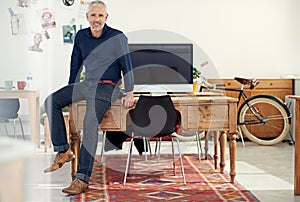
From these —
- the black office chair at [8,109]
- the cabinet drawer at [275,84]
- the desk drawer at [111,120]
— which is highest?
the cabinet drawer at [275,84]

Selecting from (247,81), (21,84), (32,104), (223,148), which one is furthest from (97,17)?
(247,81)

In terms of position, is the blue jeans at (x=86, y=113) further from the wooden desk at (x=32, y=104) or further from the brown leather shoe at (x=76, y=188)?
the wooden desk at (x=32, y=104)

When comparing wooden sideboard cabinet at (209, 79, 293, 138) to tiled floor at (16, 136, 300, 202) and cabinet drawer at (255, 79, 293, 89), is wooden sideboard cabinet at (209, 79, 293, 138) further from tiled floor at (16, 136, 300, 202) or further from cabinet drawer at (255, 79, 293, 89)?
tiled floor at (16, 136, 300, 202)

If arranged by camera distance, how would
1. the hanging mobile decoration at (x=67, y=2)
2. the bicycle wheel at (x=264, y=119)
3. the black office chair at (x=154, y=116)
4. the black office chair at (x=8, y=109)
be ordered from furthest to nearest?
the hanging mobile decoration at (x=67, y=2) → the bicycle wheel at (x=264, y=119) → the black office chair at (x=8, y=109) → the black office chair at (x=154, y=116)

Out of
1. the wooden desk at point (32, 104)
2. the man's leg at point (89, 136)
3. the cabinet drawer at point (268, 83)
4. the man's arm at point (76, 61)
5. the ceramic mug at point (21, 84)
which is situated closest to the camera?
the man's leg at point (89, 136)

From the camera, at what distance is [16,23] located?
611 cm

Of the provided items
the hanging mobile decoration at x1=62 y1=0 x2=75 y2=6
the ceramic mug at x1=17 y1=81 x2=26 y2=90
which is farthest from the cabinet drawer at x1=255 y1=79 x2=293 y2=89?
the ceramic mug at x1=17 y1=81 x2=26 y2=90

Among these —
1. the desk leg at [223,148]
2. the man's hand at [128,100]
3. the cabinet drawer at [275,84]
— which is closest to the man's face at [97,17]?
the man's hand at [128,100]

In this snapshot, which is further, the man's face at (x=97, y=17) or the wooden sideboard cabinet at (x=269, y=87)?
the wooden sideboard cabinet at (x=269, y=87)

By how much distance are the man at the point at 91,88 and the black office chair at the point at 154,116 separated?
0.34ft

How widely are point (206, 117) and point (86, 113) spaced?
34.2 inches

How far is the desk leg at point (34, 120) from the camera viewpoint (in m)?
5.68

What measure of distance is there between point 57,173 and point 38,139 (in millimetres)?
1694

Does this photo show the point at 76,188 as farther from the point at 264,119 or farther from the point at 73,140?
the point at 264,119
